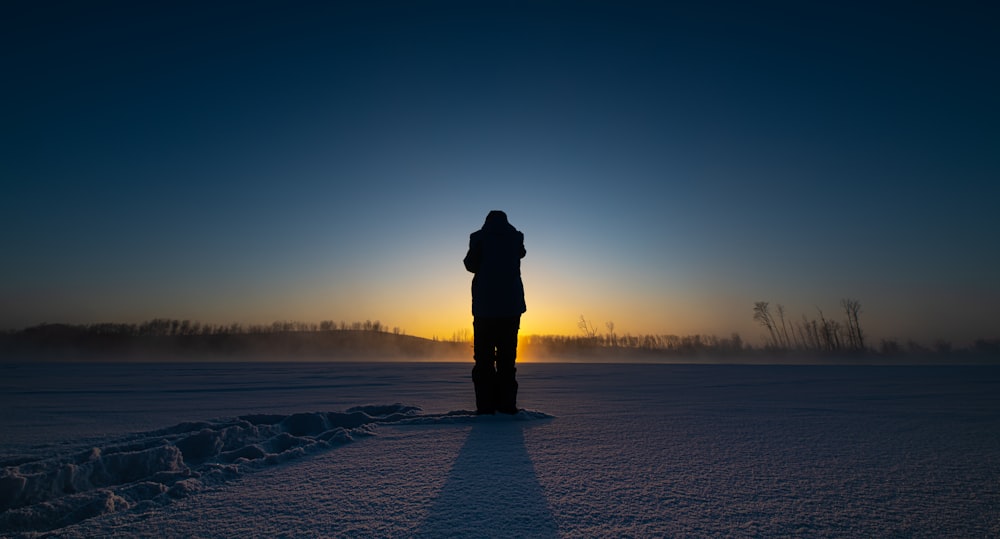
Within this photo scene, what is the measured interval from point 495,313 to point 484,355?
0.38m

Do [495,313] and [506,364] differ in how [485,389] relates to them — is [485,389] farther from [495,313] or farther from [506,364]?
[495,313]

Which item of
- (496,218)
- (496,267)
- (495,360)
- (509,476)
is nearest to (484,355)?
(495,360)

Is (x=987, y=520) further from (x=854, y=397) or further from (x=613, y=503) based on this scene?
(x=854, y=397)

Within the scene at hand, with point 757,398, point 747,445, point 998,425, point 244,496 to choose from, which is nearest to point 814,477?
point 747,445

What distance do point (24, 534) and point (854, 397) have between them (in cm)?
661

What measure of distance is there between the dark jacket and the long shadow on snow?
5.57 ft

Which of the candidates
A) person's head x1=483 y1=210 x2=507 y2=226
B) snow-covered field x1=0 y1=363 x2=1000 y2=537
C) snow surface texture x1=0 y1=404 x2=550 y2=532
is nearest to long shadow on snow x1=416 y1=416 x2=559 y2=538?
snow-covered field x1=0 y1=363 x2=1000 y2=537

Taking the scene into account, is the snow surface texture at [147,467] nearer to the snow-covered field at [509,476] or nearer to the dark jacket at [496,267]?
the snow-covered field at [509,476]

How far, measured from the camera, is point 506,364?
12.5ft

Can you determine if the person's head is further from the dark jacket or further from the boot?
the boot

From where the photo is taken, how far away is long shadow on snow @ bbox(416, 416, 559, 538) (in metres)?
1.21

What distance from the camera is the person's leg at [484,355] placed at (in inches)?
149

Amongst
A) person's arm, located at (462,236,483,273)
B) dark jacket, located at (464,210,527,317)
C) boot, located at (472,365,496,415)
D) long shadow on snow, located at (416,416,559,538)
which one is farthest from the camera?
person's arm, located at (462,236,483,273)

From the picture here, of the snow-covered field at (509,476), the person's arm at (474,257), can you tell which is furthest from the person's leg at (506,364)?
the person's arm at (474,257)
